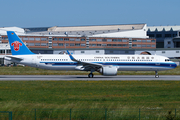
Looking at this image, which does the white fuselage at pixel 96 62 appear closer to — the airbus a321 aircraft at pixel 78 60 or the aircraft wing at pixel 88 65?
the airbus a321 aircraft at pixel 78 60

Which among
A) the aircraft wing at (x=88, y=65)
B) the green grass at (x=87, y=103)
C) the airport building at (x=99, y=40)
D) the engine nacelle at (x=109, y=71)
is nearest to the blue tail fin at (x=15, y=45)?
the aircraft wing at (x=88, y=65)

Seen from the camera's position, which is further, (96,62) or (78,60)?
(96,62)

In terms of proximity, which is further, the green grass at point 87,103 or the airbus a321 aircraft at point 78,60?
the airbus a321 aircraft at point 78,60

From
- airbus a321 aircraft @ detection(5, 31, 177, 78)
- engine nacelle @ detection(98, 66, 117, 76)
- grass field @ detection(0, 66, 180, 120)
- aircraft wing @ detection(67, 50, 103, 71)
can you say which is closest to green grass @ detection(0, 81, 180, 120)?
grass field @ detection(0, 66, 180, 120)

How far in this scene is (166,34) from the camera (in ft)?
556

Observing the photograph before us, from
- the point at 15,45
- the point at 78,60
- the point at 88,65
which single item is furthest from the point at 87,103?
the point at 15,45

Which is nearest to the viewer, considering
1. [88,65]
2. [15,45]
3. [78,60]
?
[88,65]

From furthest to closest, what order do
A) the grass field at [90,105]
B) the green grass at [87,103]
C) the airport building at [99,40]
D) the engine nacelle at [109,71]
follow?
the airport building at [99,40] → the engine nacelle at [109,71] → the green grass at [87,103] → the grass field at [90,105]

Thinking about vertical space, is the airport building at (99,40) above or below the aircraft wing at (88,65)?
A: above

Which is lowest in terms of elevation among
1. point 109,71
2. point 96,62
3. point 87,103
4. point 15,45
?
point 87,103

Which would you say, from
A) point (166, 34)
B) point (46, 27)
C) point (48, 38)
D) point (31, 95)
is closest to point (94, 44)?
point (48, 38)

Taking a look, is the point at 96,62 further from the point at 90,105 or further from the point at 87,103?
the point at 90,105

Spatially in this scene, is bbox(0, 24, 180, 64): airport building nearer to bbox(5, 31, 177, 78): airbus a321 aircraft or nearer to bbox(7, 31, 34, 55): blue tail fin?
bbox(5, 31, 177, 78): airbus a321 aircraft

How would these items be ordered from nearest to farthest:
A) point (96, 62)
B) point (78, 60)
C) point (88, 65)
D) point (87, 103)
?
1. point (87, 103)
2. point (88, 65)
3. point (78, 60)
4. point (96, 62)
